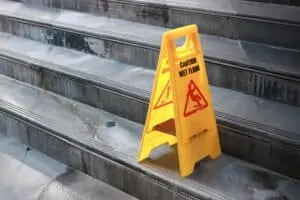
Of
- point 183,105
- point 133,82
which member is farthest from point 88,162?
point 183,105

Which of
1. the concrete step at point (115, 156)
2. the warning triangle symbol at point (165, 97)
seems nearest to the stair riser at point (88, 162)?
the concrete step at point (115, 156)

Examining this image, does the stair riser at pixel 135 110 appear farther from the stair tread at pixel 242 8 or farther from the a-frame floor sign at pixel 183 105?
the stair tread at pixel 242 8

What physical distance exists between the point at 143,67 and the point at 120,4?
0.60m

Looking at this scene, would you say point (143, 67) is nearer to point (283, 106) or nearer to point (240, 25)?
point (240, 25)

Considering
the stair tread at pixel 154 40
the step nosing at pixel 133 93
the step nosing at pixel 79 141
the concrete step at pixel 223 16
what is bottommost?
the step nosing at pixel 79 141

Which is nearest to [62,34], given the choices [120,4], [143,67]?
[120,4]

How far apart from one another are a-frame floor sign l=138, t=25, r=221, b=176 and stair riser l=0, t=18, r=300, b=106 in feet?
1.14

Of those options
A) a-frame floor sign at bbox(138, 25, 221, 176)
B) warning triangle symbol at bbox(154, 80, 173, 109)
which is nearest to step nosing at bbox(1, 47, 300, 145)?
a-frame floor sign at bbox(138, 25, 221, 176)

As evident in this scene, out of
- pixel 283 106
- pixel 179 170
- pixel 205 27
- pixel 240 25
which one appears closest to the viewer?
pixel 179 170

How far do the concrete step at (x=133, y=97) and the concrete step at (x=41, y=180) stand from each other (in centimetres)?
39

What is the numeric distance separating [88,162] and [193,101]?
646 millimetres

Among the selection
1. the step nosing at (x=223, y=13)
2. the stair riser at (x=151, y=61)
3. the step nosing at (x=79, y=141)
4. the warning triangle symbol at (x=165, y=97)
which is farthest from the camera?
the step nosing at (x=223, y=13)

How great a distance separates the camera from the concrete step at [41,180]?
7.04ft

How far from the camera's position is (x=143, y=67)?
8.67 feet
